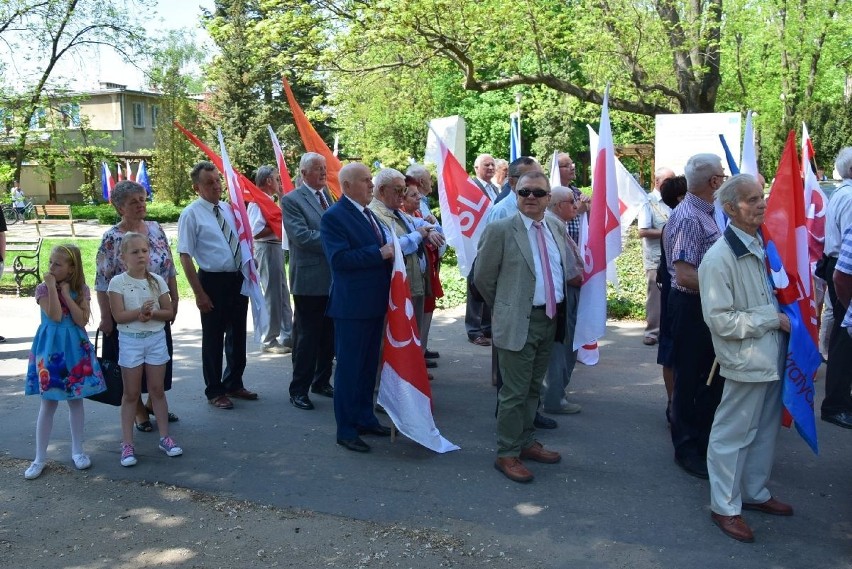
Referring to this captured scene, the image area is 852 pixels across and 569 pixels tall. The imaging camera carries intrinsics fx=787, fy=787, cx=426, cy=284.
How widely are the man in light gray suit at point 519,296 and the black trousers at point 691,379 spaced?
0.77m

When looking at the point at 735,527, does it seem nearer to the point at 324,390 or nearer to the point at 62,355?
the point at 324,390

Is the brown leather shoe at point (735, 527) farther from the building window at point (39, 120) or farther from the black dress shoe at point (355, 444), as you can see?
the building window at point (39, 120)

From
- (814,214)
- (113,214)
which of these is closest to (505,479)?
(814,214)

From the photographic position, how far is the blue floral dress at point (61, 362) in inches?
201

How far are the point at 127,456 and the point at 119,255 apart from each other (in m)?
1.42

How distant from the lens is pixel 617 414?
6.29 meters

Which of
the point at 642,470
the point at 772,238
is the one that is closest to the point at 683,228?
the point at 772,238

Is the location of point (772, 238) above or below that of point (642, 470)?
above

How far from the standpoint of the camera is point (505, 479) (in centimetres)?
498

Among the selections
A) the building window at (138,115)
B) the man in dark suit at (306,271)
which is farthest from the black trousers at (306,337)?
the building window at (138,115)

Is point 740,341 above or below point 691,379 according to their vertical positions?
above

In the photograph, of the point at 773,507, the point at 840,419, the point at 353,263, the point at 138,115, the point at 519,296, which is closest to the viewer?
the point at 773,507

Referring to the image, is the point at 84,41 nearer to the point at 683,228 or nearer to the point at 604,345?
the point at 604,345

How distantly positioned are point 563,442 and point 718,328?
6.31 ft
